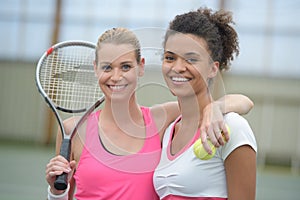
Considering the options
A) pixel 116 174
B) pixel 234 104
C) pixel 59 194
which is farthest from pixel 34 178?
pixel 234 104

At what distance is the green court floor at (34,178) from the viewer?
4.34 metres

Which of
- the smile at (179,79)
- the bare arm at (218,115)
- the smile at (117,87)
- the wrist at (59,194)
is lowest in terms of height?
the wrist at (59,194)

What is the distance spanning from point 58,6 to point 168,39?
6811 mm

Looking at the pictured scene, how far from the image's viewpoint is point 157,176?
1.42 m

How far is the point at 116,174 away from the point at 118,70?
0.28m

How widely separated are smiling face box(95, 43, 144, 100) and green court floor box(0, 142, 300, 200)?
2764 millimetres

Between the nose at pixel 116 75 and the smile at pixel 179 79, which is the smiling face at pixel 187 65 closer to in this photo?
the smile at pixel 179 79

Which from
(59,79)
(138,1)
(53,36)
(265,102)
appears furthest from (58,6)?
(59,79)

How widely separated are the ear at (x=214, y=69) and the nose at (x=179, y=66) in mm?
81

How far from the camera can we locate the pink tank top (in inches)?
57.6

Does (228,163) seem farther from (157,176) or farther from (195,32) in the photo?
(195,32)

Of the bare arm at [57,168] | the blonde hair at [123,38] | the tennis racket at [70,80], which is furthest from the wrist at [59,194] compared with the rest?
the blonde hair at [123,38]

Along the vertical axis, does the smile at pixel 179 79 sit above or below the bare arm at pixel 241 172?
above

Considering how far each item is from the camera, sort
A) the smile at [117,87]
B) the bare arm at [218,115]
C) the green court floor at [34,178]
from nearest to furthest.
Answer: the bare arm at [218,115] < the smile at [117,87] < the green court floor at [34,178]
